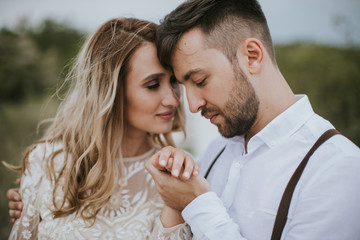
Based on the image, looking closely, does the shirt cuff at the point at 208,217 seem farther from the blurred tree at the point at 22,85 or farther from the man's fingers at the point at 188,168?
the blurred tree at the point at 22,85

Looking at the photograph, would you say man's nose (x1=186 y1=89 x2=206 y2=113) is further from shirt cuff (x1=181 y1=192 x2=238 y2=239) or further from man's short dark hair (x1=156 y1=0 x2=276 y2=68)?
shirt cuff (x1=181 y1=192 x2=238 y2=239)

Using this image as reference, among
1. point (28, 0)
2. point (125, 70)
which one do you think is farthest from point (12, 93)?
point (125, 70)

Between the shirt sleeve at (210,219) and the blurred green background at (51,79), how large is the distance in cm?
188

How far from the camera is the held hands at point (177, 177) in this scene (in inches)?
67.3

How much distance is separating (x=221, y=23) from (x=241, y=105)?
63 cm

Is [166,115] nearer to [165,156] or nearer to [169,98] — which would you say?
[169,98]

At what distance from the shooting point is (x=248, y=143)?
6.46 ft

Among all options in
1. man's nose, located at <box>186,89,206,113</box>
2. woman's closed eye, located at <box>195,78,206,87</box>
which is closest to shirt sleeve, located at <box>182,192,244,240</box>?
man's nose, located at <box>186,89,206,113</box>

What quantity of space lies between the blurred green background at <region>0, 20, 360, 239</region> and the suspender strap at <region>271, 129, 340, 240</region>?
5.63 ft

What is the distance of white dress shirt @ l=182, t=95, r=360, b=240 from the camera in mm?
1434

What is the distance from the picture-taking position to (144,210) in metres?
2.32

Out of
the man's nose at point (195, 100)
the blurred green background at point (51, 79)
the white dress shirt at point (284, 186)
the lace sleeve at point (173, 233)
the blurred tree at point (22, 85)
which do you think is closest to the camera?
the white dress shirt at point (284, 186)

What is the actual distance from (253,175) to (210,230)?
1.56 feet

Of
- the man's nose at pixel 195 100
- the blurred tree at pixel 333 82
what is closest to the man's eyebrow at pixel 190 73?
the man's nose at pixel 195 100
